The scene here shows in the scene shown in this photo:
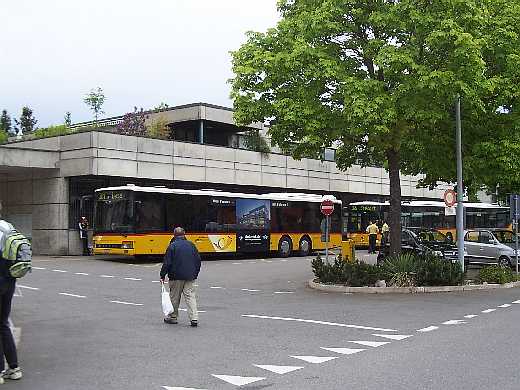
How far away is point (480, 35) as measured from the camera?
18156 millimetres

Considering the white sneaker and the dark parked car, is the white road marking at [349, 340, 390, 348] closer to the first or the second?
the white sneaker

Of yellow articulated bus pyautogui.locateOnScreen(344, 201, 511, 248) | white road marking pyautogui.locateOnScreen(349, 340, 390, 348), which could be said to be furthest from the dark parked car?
white road marking pyautogui.locateOnScreen(349, 340, 390, 348)

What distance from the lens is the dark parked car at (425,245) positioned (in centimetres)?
2683

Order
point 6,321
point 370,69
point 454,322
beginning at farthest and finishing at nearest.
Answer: point 370,69 < point 454,322 < point 6,321

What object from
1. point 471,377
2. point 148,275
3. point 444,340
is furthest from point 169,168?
point 471,377

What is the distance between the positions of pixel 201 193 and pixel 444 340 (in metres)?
20.5

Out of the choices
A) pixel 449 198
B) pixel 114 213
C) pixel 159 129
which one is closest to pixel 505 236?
pixel 449 198

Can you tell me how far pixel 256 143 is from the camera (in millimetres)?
43031

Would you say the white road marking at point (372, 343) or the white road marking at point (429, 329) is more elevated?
the white road marking at point (372, 343)

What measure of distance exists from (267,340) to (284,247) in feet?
77.4

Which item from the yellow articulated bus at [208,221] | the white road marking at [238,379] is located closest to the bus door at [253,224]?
the yellow articulated bus at [208,221]

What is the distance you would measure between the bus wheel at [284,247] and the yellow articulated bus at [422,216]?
255 inches

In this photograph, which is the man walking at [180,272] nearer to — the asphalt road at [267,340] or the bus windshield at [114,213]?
the asphalt road at [267,340]

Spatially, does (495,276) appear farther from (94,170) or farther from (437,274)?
(94,170)
